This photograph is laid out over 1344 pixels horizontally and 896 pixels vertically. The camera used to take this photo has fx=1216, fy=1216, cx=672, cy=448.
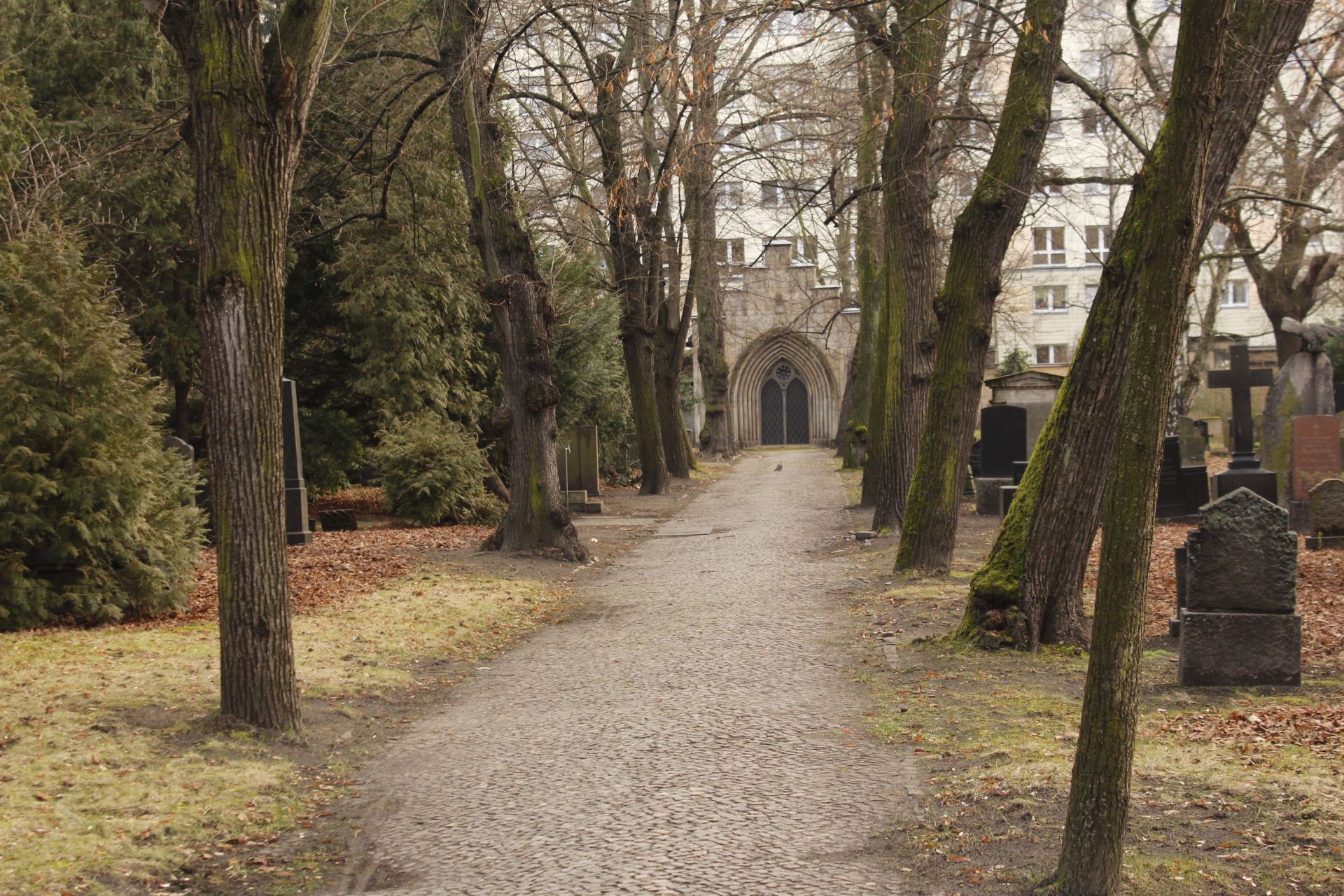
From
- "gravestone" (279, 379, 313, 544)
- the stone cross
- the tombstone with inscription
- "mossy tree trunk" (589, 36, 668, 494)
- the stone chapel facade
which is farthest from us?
the stone chapel facade

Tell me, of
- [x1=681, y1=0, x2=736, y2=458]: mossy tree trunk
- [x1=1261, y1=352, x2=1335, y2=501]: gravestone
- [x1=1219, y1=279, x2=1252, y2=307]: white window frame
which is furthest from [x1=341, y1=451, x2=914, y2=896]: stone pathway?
[x1=1219, y1=279, x2=1252, y2=307]: white window frame

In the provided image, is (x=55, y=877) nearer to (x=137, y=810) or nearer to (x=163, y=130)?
(x=137, y=810)

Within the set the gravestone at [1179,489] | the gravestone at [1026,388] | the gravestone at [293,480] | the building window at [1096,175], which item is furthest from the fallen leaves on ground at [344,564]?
the gravestone at [1026,388]

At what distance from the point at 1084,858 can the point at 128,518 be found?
8.41 m

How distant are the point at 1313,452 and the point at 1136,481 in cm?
1390

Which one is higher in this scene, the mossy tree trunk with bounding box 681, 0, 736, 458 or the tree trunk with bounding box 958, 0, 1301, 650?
the mossy tree trunk with bounding box 681, 0, 736, 458

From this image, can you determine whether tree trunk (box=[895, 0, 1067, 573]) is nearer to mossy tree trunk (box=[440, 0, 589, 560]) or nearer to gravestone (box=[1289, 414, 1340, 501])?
mossy tree trunk (box=[440, 0, 589, 560])

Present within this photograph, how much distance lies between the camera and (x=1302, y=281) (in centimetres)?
3059

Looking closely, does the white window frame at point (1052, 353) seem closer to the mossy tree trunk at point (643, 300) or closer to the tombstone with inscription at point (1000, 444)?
the mossy tree trunk at point (643, 300)

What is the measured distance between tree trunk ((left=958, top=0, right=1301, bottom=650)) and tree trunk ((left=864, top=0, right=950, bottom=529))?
3526mm

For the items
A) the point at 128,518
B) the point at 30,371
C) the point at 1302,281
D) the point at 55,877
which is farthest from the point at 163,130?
the point at 1302,281

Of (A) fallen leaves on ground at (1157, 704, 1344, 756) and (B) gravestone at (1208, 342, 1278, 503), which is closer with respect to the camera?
(A) fallen leaves on ground at (1157, 704, 1344, 756)

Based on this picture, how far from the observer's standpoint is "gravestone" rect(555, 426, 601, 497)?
23.7 meters

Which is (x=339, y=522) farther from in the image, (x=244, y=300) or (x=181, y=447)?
(x=244, y=300)
